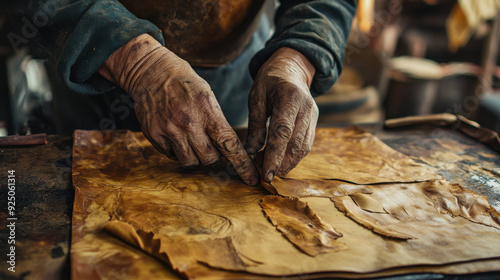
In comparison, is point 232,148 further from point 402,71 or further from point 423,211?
point 402,71

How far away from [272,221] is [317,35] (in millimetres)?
824

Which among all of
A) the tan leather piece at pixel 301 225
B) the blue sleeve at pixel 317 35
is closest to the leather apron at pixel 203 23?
the blue sleeve at pixel 317 35

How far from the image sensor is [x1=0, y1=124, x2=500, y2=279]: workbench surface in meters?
0.80

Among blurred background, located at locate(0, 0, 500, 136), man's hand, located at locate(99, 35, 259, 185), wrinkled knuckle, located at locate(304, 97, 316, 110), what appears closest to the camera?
man's hand, located at locate(99, 35, 259, 185)

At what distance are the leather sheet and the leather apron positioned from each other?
0.52 meters

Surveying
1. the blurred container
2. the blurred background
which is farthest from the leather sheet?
the blurred container

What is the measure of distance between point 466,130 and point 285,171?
1.00 meters

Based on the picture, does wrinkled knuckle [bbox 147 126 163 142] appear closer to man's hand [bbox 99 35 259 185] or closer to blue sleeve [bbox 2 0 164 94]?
man's hand [bbox 99 35 259 185]

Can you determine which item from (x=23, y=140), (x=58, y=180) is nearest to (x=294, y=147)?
(x=58, y=180)

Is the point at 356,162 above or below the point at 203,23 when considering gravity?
below

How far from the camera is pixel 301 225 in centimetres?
97

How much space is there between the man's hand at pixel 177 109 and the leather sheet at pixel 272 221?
3.5 inches

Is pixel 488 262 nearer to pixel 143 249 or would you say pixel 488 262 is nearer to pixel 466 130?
pixel 143 249

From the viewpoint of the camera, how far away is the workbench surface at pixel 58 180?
31.7 inches
